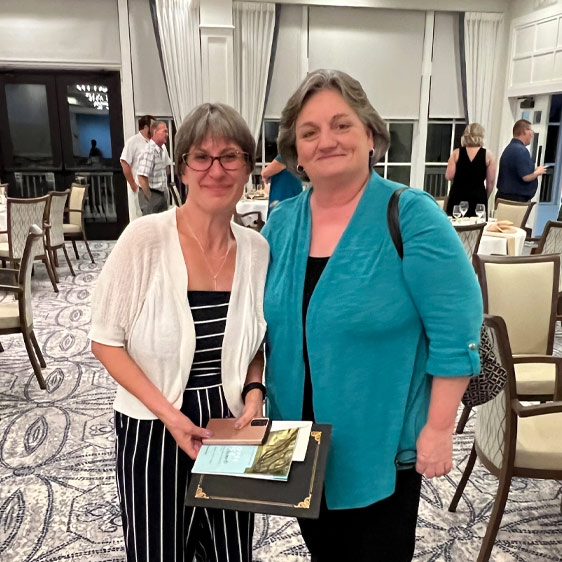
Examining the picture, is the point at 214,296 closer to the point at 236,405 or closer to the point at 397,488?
the point at 236,405

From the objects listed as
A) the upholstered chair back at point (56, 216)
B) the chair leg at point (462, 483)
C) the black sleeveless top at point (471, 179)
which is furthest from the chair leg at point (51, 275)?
the chair leg at point (462, 483)

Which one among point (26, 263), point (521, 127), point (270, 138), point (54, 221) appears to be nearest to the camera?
point (26, 263)

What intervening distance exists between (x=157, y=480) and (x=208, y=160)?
0.76 meters

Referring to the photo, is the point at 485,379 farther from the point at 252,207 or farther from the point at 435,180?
the point at 435,180

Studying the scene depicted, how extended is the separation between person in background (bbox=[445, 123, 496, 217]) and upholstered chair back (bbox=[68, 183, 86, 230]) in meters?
4.54

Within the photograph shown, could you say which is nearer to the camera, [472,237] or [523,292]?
[523,292]

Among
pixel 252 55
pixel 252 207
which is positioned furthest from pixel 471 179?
pixel 252 55

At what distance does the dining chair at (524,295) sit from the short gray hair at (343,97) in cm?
158

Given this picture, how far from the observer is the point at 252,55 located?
775 centimetres

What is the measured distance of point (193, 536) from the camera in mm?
1354

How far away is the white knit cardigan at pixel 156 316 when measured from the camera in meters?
1.22

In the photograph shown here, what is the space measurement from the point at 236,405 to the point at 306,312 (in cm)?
29

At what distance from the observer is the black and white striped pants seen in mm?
1268

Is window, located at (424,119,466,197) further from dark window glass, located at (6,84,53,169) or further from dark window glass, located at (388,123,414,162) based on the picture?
dark window glass, located at (6,84,53,169)
